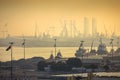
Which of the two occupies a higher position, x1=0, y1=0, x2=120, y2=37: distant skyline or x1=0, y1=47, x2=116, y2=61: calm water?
x1=0, y1=0, x2=120, y2=37: distant skyline

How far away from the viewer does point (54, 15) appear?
37.4 feet

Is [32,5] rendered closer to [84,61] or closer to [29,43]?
[29,43]

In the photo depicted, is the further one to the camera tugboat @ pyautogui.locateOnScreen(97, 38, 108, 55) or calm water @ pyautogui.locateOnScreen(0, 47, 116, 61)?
tugboat @ pyautogui.locateOnScreen(97, 38, 108, 55)

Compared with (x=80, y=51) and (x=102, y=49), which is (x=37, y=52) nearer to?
(x=80, y=51)

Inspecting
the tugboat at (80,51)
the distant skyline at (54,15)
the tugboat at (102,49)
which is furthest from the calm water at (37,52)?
the tugboat at (102,49)

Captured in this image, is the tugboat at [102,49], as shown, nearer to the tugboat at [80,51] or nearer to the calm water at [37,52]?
the tugboat at [80,51]

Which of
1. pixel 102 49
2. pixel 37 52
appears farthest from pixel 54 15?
pixel 102 49

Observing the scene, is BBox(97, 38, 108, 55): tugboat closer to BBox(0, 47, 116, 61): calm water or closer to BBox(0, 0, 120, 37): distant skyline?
BBox(0, 0, 120, 37): distant skyline

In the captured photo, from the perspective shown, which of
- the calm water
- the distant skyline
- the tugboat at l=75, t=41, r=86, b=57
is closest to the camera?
the distant skyline

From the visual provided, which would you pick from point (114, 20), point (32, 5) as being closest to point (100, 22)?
point (114, 20)

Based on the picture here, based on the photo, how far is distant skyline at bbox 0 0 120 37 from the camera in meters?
11.3

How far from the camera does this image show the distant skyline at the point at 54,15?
11258mm

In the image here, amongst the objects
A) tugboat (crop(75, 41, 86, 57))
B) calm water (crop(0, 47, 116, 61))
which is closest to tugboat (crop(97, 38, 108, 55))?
tugboat (crop(75, 41, 86, 57))

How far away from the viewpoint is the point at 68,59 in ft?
37.7
